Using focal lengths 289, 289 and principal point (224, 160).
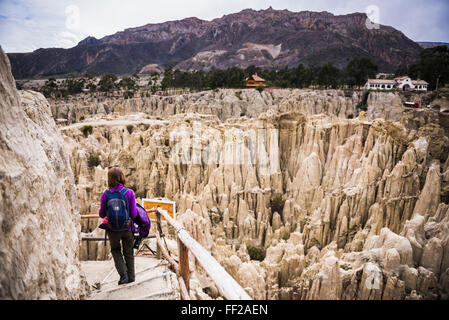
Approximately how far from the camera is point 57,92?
194ft

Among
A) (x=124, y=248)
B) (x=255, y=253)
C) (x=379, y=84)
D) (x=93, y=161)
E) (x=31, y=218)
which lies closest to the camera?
(x=31, y=218)

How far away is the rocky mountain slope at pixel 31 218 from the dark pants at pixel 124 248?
41 centimetres

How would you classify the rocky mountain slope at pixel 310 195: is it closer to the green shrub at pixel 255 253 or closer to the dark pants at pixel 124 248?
the green shrub at pixel 255 253

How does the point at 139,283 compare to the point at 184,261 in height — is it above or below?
below

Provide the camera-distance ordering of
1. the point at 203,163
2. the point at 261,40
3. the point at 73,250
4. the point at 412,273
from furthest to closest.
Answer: the point at 261,40 < the point at 203,163 < the point at 412,273 < the point at 73,250

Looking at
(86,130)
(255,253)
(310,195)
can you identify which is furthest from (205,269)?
(86,130)

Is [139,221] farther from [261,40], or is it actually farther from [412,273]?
[261,40]

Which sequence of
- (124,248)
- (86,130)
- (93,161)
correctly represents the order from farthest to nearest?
1. (86,130)
2. (93,161)
3. (124,248)

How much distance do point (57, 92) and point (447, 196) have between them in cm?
6598

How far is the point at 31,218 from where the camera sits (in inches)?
96.7

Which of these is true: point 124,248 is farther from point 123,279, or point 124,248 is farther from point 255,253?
point 255,253

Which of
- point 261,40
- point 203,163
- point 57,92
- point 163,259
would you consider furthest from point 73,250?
point 261,40

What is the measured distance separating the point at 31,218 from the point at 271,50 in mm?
178529

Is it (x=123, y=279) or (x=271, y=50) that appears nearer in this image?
(x=123, y=279)
